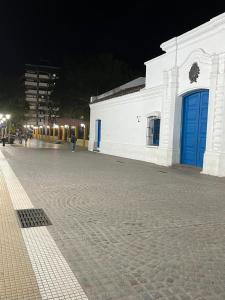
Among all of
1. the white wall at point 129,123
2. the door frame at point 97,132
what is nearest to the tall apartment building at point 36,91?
the door frame at point 97,132

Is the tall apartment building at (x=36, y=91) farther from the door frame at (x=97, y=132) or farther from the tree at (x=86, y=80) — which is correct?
the door frame at (x=97, y=132)

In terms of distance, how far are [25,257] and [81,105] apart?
40185 millimetres

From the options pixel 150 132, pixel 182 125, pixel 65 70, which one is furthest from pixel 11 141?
pixel 182 125

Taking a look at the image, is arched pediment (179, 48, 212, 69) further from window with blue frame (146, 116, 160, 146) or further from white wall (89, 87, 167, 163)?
window with blue frame (146, 116, 160, 146)

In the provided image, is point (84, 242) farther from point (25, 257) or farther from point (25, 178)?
point (25, 178)

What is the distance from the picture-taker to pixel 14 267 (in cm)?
354

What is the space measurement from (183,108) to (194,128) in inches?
58.3

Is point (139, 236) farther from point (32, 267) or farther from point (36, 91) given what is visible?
point (36, 91)

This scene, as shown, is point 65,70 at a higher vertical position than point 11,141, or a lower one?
higher

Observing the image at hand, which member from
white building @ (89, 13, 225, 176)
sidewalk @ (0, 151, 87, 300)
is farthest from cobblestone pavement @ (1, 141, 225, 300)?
white building @ (89, 13, 225, 176)

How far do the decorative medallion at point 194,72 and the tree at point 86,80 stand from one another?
87.8 ft

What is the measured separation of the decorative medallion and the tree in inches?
1054

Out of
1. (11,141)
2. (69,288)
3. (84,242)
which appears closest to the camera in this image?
(69,288)

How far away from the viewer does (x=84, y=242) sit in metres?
4.43
